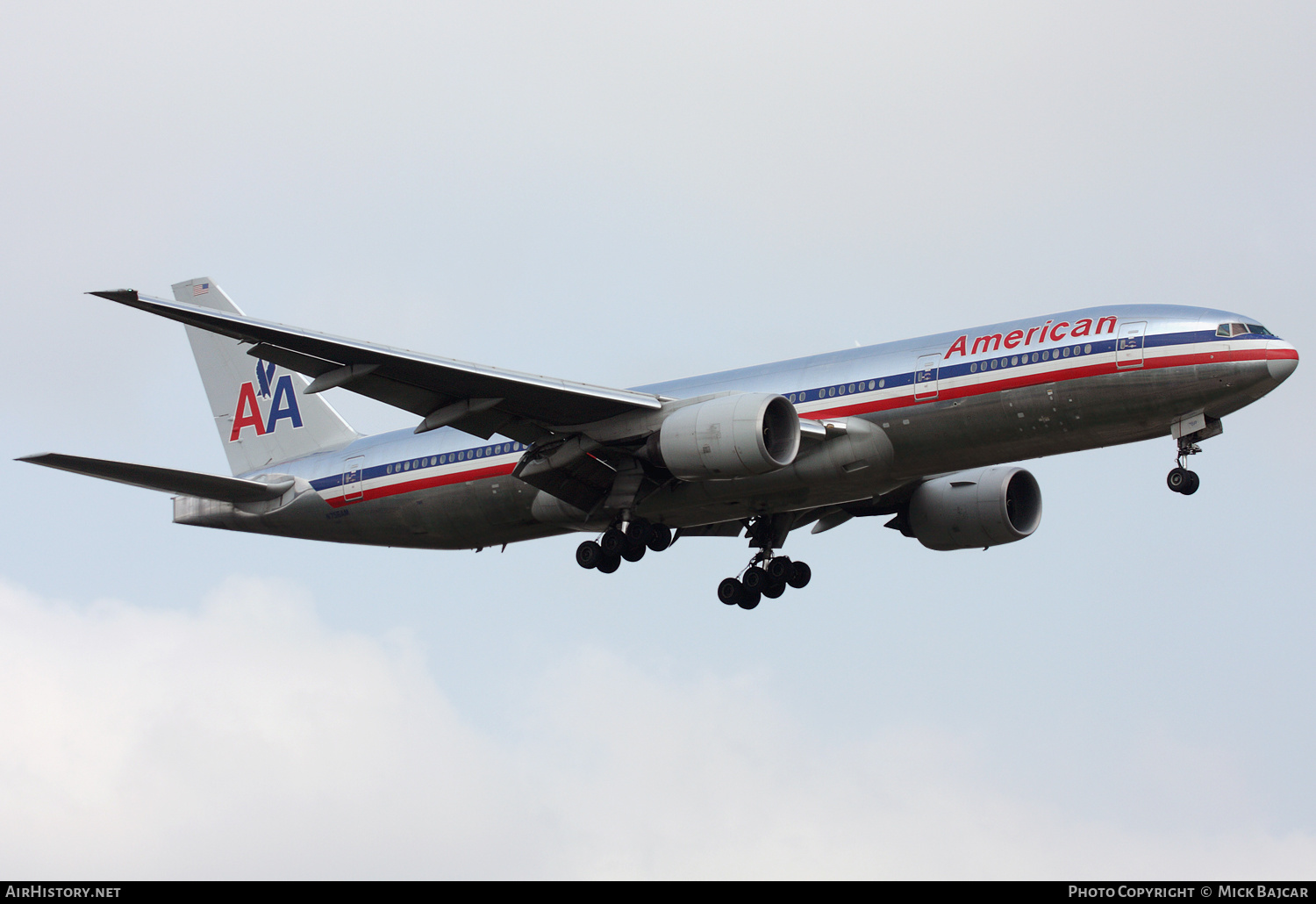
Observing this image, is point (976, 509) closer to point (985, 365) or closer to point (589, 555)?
point (985, 365)

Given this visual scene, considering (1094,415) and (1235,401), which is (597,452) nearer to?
(1094,415)

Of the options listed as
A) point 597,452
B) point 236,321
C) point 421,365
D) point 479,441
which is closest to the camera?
point 236,321

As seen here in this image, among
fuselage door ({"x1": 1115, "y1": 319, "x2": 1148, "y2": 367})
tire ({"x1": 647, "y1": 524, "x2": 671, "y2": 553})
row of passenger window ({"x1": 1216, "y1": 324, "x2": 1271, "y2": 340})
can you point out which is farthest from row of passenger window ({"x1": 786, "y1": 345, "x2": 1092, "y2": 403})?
tire ({"x1": 647, "y1": 524, "x2": 671, "y2": 553})

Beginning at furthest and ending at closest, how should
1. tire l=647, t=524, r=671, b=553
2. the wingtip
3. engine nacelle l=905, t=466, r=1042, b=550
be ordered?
1. engine nacelle l=905, t=466, r=1042, b=550
2. tire l=647, t=524, r=671, b=553
3. the wingtip

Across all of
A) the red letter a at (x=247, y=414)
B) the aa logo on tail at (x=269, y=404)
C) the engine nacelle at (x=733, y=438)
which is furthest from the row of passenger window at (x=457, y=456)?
the red letter a at (x=247, y=414)

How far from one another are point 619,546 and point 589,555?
79cm

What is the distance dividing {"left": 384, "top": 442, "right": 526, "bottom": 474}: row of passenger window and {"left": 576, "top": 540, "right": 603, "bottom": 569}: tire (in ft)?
9.17

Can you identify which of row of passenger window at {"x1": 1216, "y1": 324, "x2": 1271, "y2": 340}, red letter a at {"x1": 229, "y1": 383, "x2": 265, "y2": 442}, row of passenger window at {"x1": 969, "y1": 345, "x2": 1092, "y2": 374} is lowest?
row of passenger window at {"x1": 969, "y1": 345, "x2": 1092, "y2": 374}

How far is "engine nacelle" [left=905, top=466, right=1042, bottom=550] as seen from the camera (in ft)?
123

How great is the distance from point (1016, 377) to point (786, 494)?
5.62 meters

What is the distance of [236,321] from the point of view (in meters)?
29.6

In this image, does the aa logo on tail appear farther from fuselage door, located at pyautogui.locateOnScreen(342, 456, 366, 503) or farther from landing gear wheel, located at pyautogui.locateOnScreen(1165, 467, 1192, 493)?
landing gear wheel, located at pyautogui.locateOnScreen(1165, 467, 1192, 493)
